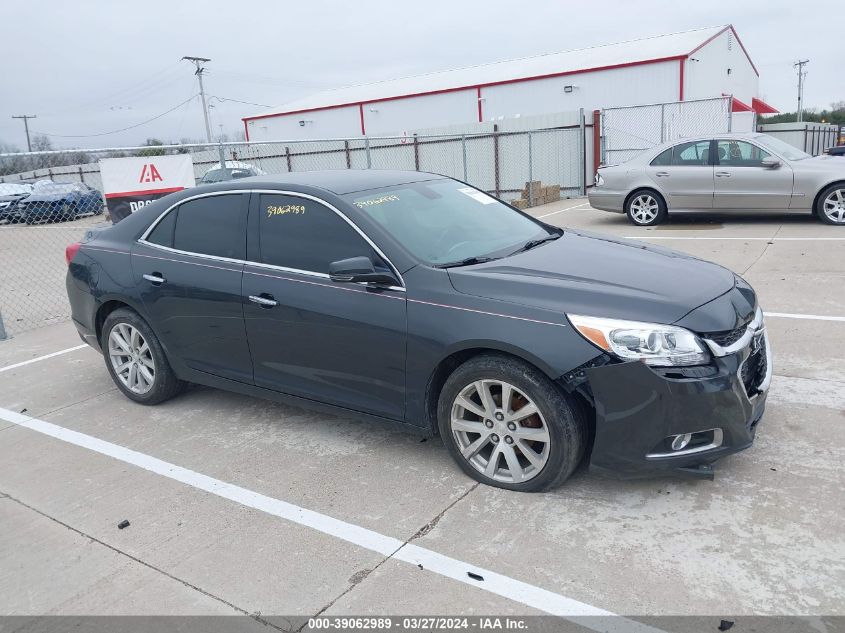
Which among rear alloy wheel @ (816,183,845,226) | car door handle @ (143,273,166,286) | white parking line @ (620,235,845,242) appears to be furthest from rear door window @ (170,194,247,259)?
rear alloy wheel @ (816,183,845,226)

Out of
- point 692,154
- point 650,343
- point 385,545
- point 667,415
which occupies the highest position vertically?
point 692,154

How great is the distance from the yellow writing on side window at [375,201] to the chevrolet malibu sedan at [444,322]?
0.01 m

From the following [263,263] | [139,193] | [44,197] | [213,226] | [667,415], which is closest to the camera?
[667,415]

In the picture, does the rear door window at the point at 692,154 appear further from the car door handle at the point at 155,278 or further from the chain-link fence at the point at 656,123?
the car door handle at the point at 155,278

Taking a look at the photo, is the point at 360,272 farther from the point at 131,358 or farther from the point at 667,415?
the point at 131,358

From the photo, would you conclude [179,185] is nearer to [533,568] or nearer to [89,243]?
[89,243]

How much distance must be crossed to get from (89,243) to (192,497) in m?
2.58

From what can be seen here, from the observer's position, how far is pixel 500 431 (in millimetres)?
3619

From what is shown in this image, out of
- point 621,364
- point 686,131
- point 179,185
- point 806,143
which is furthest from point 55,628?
point 806,143

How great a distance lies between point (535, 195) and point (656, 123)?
4.17 metres

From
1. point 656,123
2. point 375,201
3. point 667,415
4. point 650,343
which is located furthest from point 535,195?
point 667,415

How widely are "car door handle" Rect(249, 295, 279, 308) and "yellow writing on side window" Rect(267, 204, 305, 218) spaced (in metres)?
0.53

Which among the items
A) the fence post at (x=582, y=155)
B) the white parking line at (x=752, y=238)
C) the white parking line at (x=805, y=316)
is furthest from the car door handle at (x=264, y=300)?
the fence post at (x=582, y=155)

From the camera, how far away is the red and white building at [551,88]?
2725 centimetres
